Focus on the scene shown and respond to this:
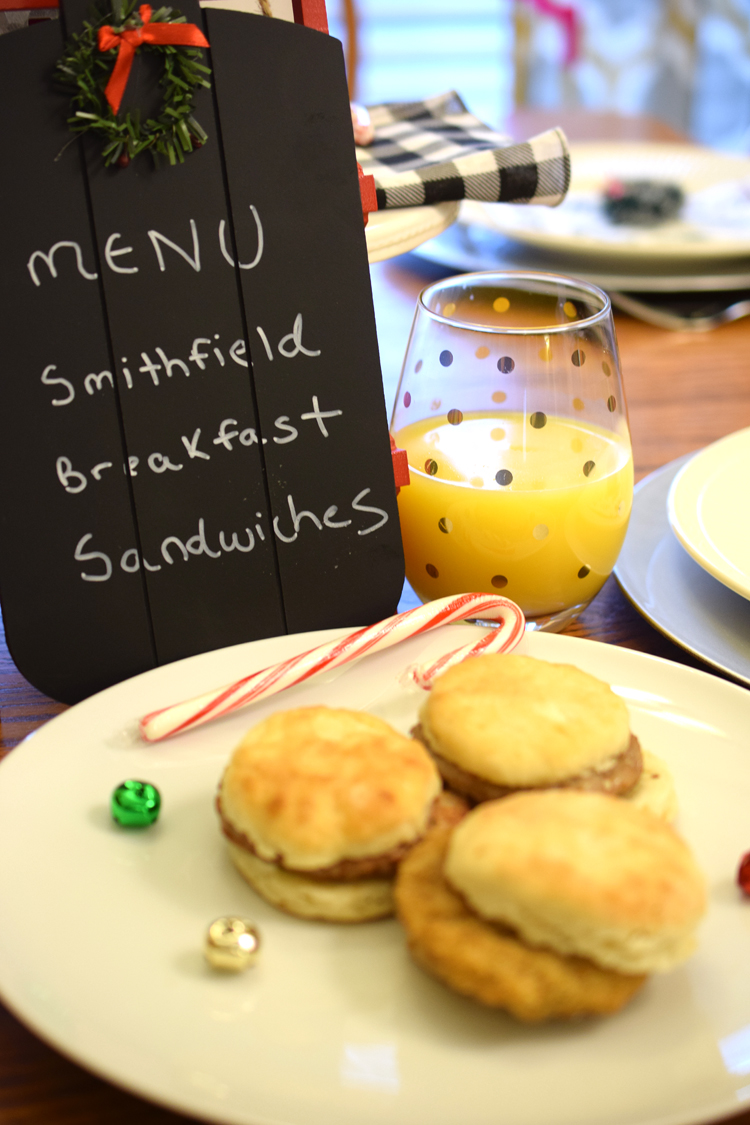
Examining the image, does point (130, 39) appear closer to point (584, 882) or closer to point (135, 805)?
point (135, 805)

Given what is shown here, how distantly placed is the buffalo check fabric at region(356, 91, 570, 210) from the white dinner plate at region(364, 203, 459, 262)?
1cm

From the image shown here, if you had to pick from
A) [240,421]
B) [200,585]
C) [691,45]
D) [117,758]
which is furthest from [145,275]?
[691,45]

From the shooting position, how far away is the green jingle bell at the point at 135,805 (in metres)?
0.74

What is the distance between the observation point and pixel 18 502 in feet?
2.89

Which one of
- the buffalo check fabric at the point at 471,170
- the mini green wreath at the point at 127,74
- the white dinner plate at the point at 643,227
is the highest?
the mini green wreath at the point at 127,74

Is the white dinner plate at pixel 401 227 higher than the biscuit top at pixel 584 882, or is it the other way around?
the white dinner plate at pixel 401 227

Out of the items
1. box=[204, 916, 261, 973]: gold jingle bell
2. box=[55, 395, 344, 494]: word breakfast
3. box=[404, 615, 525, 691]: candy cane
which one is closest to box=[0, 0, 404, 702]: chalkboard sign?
box=[55, 395, 344, 494]: word breakfast

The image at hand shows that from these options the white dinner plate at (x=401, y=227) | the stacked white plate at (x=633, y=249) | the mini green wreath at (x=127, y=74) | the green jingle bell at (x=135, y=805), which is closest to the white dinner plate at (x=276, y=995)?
the green jingle bell at (x=135, y=805)

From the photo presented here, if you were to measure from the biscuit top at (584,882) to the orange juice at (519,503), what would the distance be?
1.45 feet

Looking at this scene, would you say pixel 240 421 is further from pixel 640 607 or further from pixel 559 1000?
pixel 559 1000

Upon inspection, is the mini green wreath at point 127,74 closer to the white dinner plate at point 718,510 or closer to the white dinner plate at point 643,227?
the white dinner plate at point 718,510

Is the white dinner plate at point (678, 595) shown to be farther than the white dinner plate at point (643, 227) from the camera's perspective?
No

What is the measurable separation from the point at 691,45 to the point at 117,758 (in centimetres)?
576

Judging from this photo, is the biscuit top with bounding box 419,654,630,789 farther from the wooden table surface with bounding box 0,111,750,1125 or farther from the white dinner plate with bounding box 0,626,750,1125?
the wooden table surface with bounding box 0,111,750,1125
